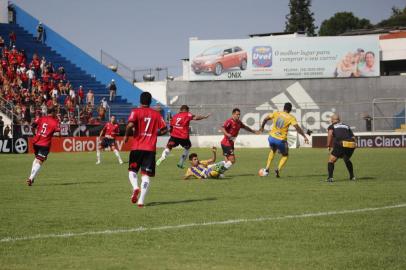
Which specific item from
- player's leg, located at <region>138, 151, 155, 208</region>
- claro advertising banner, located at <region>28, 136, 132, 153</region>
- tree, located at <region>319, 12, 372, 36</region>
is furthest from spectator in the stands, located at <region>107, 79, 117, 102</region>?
tree, located at <region>319, 12, 372, 36</region>

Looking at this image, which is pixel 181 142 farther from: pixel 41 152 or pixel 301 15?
pixel 301 15

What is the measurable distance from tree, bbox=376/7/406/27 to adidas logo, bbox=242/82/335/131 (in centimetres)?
6958

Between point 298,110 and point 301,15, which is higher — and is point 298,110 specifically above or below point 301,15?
below

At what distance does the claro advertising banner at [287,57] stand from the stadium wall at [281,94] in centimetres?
63

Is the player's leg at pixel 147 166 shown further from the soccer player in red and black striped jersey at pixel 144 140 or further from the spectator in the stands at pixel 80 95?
the spectator in the stands at pixel 80 95

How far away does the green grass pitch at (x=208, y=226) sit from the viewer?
896 cm

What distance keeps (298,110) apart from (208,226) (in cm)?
4874

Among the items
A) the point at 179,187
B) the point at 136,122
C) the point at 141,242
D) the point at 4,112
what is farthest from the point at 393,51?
the point at 141,242

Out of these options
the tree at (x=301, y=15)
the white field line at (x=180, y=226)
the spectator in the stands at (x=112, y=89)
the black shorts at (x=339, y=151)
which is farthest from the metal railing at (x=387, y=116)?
the tree at (x=301, y=15)

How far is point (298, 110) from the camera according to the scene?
5991 centimetres

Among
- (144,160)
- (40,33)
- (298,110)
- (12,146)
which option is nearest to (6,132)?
(12,146)

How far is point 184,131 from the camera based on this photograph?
2597cm

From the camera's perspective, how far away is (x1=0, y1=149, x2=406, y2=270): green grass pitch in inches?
353

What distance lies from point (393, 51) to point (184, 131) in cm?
4932
